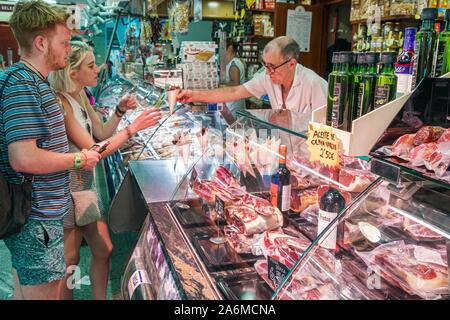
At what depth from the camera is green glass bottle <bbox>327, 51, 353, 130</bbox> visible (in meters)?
1.23

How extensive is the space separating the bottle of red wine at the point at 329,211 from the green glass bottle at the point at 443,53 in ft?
2.01

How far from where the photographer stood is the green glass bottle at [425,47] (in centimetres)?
139

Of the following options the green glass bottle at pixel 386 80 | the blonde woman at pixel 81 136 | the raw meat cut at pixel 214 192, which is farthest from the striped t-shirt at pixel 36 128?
the green glass bottle at pixel 386 80

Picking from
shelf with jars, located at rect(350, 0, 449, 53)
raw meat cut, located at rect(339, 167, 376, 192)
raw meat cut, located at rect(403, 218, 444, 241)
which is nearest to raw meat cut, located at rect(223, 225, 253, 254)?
raw meat cut, located at rect(339, 167, 376, 192)

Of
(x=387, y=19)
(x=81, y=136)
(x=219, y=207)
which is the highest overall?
(x=387, y=19)

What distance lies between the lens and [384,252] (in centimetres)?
131

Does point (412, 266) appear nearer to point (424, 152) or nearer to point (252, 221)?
point (424, 152)

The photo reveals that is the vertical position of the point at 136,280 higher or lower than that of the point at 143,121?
lower

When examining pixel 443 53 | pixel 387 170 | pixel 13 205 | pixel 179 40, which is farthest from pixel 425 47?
pixel 179 40

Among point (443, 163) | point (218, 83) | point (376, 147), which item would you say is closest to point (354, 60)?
point (376, 147)

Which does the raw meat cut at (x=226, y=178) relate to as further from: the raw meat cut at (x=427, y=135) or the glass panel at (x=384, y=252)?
the raw meat cut at (x=427, y=135)

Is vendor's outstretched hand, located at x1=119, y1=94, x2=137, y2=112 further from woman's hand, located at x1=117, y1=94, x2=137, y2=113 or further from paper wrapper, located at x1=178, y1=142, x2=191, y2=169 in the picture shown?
paper wrapper, located at x1=178, y1=142, x2=191, y2=169

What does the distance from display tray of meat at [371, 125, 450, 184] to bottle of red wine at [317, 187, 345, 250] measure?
1.07 feet

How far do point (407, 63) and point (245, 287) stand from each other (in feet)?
3.76
